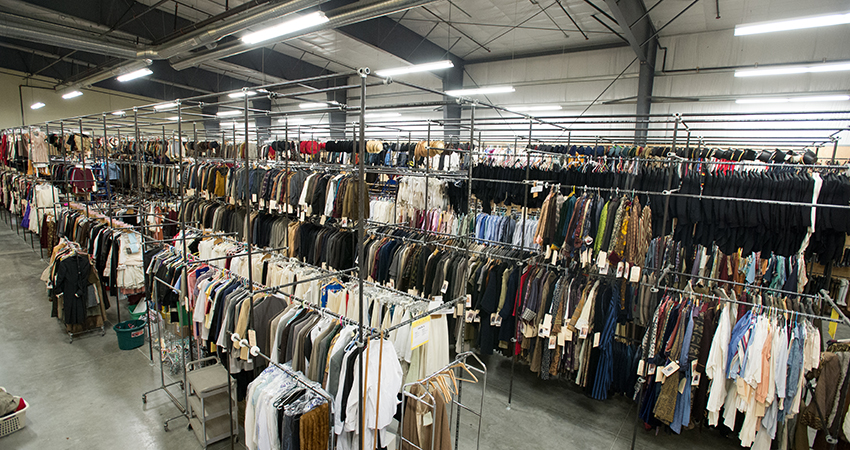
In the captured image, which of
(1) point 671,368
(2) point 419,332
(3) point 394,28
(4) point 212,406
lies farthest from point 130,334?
(3) point 394,28

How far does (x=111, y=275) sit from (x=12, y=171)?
8.84 meters

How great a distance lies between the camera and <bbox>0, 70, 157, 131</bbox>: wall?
520 inches

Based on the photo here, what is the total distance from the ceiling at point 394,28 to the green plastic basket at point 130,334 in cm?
524

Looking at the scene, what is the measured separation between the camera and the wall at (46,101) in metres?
13.2

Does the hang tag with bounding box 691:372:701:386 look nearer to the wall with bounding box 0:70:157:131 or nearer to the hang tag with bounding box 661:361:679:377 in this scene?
the hang tag with bounding box 661:361:679:377

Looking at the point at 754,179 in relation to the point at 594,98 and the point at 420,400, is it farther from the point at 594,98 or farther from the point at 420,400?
the point at 594,98

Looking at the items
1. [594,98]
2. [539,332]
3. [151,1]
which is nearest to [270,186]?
[539,332]

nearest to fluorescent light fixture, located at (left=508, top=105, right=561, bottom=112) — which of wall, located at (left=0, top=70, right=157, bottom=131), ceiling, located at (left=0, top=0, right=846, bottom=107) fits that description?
ceiling, located at (left=0, top=0, right=846, bottom=107)

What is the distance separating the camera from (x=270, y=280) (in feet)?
15.2

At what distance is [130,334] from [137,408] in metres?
1.45

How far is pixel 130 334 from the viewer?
4957 millimetres

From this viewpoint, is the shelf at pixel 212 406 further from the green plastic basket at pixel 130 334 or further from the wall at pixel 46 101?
the wall at pixel 46 101

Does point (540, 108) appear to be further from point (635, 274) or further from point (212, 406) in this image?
point (212, 406)

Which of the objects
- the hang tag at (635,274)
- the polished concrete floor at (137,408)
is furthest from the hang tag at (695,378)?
the hang tag at (635,274)
